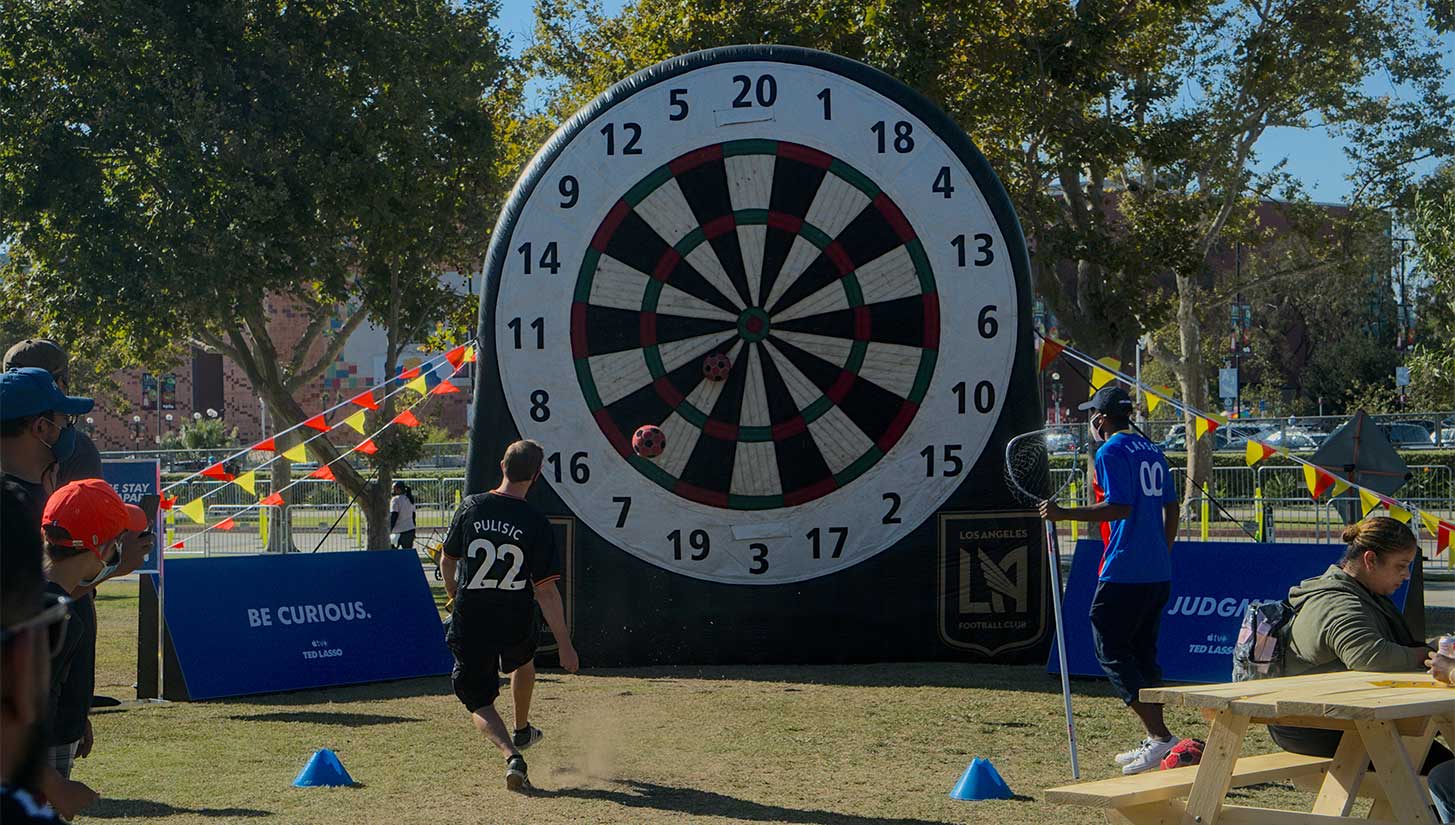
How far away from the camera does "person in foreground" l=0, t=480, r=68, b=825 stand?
202 cm

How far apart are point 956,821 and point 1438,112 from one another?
89.5 ft

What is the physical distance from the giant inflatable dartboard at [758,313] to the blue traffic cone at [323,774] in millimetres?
3921

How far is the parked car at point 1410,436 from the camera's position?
32250mm

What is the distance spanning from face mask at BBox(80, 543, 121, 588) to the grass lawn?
6.35 ft

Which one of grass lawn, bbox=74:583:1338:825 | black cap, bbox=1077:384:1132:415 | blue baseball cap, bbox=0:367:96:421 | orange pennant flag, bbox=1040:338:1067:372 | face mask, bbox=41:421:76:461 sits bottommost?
grass lawn, bbox=74:583:1338:825

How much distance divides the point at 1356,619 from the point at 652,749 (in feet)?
13.7

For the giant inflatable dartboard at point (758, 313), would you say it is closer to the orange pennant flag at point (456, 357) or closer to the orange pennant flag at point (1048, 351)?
the orange pennant flag at point (1048, 351)

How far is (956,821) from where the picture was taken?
650 cm

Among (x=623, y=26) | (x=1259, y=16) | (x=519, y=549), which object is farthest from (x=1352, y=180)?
(x=519, y=549)

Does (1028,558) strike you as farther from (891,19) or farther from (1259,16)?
(1259,16)

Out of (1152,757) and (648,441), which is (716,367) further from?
(1152,757)

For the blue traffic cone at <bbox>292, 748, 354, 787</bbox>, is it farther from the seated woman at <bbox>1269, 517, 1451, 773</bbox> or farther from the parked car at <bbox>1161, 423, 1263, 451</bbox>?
the parked car at <bbox>1161, 423, 1263, 451</bbox>

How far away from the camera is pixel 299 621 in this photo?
438 inches

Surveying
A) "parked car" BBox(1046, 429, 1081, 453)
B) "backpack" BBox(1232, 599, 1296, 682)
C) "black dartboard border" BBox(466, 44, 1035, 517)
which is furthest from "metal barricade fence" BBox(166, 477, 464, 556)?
"backpack" BBox(1232, 599, 1296, 682)
